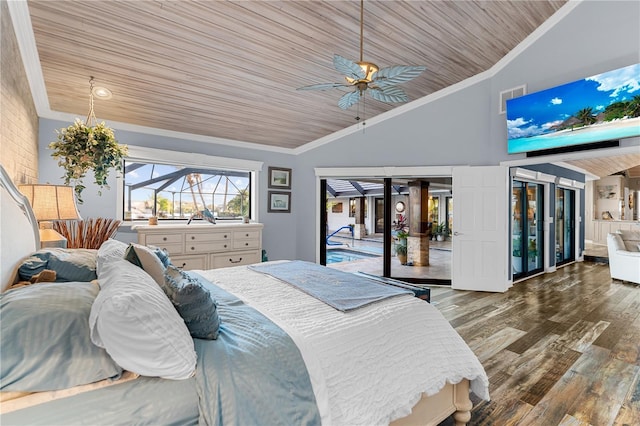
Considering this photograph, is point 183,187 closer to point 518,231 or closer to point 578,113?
point 578,113

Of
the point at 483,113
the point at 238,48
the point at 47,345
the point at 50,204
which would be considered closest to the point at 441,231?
the point at 483,113

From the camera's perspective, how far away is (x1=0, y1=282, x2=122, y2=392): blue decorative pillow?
91 centimetres

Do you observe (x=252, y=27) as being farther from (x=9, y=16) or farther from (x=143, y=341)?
(x=143, y=341)

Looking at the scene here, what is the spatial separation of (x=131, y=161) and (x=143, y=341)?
4115 mm

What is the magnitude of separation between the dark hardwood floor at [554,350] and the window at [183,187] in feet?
12.1

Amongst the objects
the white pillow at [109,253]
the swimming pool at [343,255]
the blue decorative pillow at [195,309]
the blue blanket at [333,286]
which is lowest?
the swimming pool at [343,255]

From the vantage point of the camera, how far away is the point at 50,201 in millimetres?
2232

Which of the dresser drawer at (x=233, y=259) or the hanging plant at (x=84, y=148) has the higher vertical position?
the hanging plant at (x=84, y=148)

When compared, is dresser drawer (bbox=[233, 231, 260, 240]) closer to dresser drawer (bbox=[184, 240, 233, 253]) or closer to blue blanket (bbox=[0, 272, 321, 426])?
dresser drawer (bbox=[184, 240, 233, 253])

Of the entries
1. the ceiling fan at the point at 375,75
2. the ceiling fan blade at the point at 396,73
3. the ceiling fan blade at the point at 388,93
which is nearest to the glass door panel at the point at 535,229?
the ceiling fan blade at the point at 388,93

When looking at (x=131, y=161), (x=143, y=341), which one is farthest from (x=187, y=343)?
(x=131, y=161)

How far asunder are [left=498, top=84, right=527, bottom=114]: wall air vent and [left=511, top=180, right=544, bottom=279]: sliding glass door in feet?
4.94

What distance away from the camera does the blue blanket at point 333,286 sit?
6.10 ft

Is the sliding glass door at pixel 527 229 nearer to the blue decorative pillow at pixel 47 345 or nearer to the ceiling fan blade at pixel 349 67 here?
the ceiling fan blade at pixel 349 67
